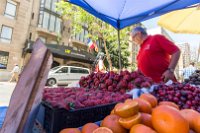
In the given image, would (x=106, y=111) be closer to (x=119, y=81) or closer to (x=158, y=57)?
(x=119, y=81)

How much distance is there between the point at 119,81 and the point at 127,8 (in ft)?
5.09

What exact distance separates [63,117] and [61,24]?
A: 28.8 m

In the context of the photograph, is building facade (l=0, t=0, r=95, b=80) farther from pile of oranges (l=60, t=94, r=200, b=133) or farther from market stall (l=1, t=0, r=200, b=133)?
pile of oranges (l=60, t=94, r=200, b=133)

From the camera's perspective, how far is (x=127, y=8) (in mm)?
3439

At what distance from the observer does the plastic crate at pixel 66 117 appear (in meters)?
1.18

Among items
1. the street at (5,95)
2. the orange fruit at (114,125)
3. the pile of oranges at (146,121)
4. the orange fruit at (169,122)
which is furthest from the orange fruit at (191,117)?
the street at (5,95)

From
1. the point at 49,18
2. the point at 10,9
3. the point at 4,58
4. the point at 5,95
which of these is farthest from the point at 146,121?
the point at 49,18

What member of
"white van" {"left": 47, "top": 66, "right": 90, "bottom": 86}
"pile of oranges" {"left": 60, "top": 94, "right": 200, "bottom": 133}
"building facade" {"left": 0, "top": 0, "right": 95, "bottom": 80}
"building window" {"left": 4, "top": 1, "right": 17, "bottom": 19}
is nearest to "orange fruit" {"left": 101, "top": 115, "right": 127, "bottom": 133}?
"pile of oranges" {"left": 60, "top": 94, "right": 200, "bottom": 133}

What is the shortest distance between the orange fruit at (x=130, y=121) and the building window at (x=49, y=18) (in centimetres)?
2587

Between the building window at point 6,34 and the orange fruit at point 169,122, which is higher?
the building window at point 6,34

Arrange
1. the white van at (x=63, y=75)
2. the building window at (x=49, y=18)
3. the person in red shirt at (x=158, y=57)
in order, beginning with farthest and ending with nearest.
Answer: the building window at (x=49, y=18)
the white van at (x=63, y=75)
the person in red shirt at (x=158, y=57)

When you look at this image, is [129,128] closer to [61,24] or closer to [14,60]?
[14,60]

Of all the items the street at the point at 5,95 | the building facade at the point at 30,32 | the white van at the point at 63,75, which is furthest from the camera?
the building facade at the point at 30,32

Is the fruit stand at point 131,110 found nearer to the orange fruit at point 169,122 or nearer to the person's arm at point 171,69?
the orange fruit at point 169,122
